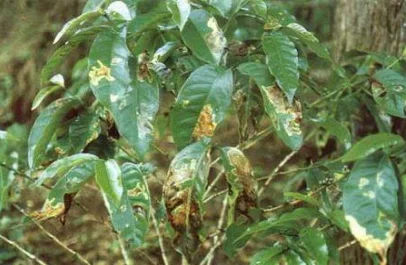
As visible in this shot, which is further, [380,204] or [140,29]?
[140,29]

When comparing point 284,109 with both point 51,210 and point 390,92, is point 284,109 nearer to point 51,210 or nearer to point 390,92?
point 390,92

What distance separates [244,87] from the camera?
46.4 inches

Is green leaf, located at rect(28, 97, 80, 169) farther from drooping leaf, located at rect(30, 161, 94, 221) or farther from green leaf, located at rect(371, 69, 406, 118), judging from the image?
green leaf, located at rect(371, 69, 406, 118)

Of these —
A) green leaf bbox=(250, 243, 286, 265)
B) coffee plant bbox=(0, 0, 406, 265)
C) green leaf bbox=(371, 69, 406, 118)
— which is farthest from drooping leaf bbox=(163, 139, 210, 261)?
Answer: green leaf bbox=(371, 69, 406, 118)

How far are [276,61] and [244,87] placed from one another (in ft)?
0.59

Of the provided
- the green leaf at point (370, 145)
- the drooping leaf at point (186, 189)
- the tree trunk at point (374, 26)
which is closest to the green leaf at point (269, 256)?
the drooping leaf at point (186, 189)

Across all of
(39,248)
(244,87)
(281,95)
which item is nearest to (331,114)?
(244,87)

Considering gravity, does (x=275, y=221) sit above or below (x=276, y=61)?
below

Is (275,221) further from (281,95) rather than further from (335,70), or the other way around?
(335,70)

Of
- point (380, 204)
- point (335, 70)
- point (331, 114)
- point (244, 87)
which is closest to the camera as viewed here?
point (380, 204)

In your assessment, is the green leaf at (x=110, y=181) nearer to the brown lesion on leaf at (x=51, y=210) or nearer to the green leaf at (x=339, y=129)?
the brown lesion on leaf at (x=51, y=210)

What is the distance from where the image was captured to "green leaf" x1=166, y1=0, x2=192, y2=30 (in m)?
0.93

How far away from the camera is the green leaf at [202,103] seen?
0.98 metres

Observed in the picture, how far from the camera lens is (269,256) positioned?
38.8 inches
